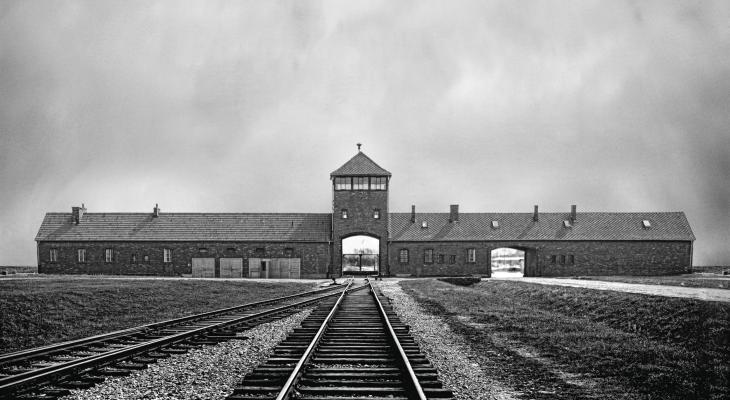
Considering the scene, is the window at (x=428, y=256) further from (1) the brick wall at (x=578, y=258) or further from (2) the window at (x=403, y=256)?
(2) the window at (x=403, y=256)

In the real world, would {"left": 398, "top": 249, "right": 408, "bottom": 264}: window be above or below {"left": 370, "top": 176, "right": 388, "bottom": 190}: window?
below

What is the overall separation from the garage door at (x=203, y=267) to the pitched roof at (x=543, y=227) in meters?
15.7

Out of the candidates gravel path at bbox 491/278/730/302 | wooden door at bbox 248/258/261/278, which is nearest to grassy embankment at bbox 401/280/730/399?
gravel path at bbox 491/278/730/302

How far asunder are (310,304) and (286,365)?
37.2ft

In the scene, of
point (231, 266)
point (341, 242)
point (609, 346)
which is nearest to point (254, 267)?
point (231, 266)

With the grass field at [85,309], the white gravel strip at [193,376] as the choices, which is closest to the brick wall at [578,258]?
the grass field at [85,309]

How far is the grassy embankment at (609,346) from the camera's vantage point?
7.41 meters

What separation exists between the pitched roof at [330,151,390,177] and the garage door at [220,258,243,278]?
1097cm

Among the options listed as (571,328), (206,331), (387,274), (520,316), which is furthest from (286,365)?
(387,274)

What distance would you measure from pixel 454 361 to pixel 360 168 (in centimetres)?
3798

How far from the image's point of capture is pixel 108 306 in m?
16.9

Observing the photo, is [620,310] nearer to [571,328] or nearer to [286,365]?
[571,328]

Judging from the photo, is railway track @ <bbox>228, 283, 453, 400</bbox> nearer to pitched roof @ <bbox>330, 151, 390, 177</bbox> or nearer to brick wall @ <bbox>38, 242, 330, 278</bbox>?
brick wall @ <bbox>38, 242, 330, 278</bbox>

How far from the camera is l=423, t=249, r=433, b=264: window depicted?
4641 cm
